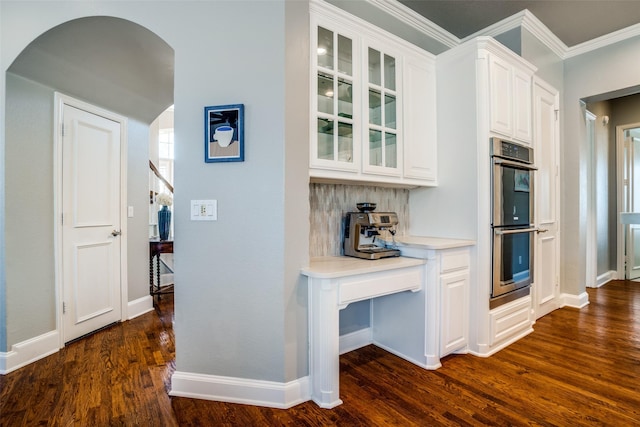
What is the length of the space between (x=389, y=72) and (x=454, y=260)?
147 centimetres

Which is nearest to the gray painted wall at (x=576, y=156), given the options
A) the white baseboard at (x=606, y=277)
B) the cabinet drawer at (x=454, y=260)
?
the white baseboard at (x=606, y=277)

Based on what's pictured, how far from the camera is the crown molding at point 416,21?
8.59 ft

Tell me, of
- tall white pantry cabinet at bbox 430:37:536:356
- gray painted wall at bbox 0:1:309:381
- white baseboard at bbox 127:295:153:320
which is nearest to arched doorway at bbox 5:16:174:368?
gray painted wall at bbox 0:1:309:381

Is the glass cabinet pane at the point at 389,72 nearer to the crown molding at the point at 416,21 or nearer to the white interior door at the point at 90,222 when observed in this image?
the crown molding at the point at 416,21

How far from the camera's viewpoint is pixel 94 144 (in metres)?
2.75

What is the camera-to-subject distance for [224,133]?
1738 mm

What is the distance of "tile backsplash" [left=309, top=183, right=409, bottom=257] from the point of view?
2.31 m

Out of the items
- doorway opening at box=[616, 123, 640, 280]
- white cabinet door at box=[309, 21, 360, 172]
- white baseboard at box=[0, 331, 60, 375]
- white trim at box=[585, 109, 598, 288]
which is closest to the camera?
white cabinet door at box=[309, 21, 360, 172]

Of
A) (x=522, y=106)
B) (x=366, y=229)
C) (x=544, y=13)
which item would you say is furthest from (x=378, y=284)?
(x=544, y=13)

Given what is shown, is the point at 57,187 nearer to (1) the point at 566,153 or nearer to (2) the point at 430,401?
(2) the point at 430,401

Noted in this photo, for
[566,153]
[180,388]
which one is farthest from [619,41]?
[180,388]

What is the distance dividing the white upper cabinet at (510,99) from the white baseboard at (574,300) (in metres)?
1.94

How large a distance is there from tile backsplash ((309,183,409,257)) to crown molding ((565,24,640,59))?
2950 mm

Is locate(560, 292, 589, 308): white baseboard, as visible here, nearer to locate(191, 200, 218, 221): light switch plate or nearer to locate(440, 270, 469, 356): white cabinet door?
locate(440, 270, 469, 356): white cabinet door
